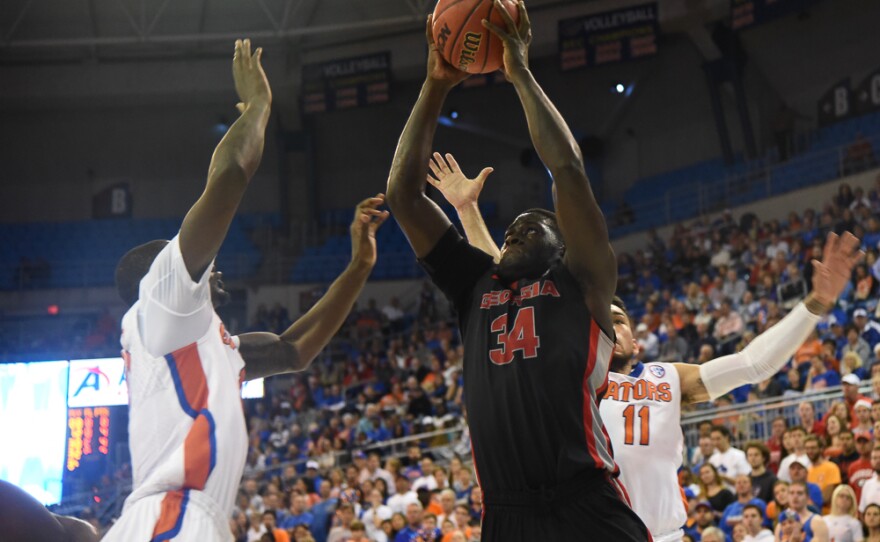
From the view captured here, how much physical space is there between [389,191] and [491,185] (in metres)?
22.5

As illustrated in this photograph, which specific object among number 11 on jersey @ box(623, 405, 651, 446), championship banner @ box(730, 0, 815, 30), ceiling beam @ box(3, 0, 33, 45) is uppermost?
ceiling beam @ box(3, 0, 33, 45)

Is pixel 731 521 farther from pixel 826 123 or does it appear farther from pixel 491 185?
pixel 491 185

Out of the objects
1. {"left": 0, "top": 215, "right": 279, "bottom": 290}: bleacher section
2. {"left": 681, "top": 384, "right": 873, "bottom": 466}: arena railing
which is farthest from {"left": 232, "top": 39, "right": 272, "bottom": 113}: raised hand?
{"left": 0, "top": 215, "right": 279, "bottom": 290}: bleacher section

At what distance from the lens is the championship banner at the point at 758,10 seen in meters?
18.3

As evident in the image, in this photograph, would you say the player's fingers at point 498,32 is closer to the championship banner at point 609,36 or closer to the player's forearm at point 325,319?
the player's forearm at point 325,319

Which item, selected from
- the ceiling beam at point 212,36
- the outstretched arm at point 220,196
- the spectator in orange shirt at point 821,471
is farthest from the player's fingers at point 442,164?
the ceiling beam at point 212,36

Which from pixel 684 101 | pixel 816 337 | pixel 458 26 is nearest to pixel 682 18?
pixel 684 101

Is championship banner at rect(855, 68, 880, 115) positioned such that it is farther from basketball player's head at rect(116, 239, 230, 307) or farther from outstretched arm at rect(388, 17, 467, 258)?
basketball player's head at rect(116, 239, 230, 307)

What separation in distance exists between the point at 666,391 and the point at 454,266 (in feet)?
5.81

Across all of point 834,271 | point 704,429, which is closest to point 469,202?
point 834,271

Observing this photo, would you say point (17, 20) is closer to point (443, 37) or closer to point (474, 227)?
point (474, 227)

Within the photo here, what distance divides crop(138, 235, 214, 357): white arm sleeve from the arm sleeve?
1022 millimetres

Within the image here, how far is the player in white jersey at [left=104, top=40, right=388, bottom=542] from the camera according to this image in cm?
320

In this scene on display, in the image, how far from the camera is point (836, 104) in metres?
20.5
